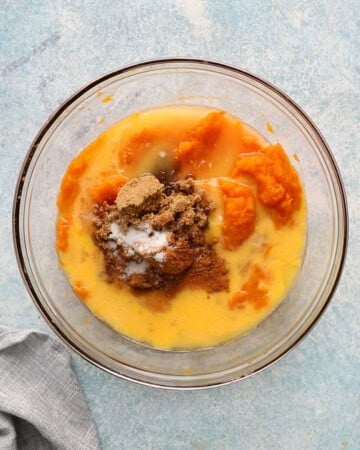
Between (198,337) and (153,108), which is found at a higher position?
(153,108)

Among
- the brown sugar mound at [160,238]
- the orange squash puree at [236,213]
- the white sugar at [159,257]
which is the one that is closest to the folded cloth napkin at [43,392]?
the brown sugar mound at [160,238]

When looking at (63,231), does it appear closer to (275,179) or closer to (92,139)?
(92,139)

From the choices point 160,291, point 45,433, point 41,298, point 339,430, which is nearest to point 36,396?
point 45,433

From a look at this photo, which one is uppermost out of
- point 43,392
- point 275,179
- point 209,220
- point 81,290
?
point 275,179

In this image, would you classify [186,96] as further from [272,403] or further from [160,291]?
[272,403]

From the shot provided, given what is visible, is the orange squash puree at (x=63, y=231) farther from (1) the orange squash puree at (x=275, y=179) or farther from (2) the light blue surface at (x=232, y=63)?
(1) the orange squash puree at (x=275, y=179)

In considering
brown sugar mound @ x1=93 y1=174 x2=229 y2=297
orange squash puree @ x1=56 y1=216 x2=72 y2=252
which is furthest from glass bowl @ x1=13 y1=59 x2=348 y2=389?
brown sugar mound @ x1=93 y1=174 x2=229 y2=297

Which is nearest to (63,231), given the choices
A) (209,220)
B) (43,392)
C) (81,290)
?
(81,290)
